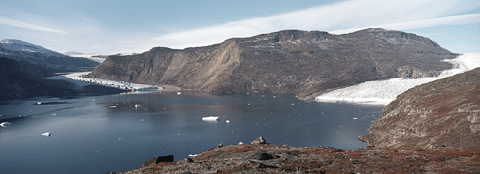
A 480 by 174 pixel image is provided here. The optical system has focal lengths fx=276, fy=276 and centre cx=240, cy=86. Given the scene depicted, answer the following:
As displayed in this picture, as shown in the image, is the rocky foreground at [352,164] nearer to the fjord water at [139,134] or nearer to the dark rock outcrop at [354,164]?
the dark rock outcrop at [354,164]

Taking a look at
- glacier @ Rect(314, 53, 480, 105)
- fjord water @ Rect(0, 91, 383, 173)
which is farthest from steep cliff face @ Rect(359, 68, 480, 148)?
glacier @ Rect(314, 53, 480, 105)

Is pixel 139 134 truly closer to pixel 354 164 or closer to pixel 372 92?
pixel 354 164

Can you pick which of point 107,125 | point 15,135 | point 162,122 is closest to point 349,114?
point 162,122

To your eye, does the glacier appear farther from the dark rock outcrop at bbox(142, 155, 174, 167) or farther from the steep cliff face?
the dark rock outcrop at bbox(142, 155, 174, 167)

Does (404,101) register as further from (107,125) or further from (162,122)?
(107,125)

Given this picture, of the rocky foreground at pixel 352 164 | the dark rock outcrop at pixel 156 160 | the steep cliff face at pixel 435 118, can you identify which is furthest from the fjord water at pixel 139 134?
the rocky foreground at pixel 352 164

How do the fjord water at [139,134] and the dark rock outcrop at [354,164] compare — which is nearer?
the dark rock outcrop at [354,164]
